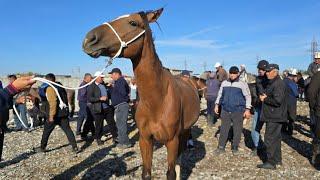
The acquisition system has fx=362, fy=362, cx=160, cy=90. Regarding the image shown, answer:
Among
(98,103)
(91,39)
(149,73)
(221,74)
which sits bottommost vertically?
(98,103)

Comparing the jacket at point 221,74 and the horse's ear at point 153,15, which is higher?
the horse's ear at point 153,15

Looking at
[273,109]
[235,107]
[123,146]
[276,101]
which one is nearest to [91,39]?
[276,101]

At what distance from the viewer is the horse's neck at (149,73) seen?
505 cm

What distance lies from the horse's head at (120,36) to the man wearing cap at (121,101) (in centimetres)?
550

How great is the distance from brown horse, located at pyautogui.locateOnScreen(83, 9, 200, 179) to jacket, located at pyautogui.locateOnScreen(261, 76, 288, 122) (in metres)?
2.72

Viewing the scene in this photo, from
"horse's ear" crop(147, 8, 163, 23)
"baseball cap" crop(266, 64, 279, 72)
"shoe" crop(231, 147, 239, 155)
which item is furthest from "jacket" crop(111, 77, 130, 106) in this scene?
"horse's ear" crop(147, 8, 163, 23)

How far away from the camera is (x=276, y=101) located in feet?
26.0

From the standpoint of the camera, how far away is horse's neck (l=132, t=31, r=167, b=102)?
16.6 feet

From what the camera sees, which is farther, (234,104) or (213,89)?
(213,89)

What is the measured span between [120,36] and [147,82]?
2.63 feet

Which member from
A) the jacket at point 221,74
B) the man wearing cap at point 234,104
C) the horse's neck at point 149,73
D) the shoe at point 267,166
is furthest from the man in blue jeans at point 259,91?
the jacket at point 221,74

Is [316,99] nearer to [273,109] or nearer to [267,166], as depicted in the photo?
[273,109]

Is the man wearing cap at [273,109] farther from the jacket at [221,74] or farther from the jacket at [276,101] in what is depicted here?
the jacket at [221,74]

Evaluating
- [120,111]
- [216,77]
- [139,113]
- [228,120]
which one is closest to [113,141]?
[120,111]
